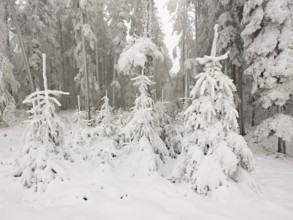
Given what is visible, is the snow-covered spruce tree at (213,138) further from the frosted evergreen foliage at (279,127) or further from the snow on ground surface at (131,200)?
the frosted evergreen foliage at (279,127)

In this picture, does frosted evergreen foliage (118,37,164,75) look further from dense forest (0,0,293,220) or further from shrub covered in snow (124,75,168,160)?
shrub covered in snow (124,75,168,160)

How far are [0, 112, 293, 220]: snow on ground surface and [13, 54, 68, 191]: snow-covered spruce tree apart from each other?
0.30 metres

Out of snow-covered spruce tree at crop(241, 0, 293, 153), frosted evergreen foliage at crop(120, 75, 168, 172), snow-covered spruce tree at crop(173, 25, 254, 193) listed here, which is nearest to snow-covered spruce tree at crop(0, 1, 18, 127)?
frosted evergreen foliage at crop(120, 75, 168, 172)

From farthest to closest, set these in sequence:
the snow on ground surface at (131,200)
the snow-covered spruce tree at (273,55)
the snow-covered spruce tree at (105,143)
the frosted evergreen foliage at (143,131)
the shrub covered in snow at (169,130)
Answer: the snow-covered spruce tree at (273,55), the shrub covered in snow at (169,130), the snow-covered spruce tree at (105,143), the frosted evergreen foliage at (143,131), the snow on ground surface at (131,200)

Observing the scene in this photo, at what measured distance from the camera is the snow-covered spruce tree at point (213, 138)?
7.95 meters

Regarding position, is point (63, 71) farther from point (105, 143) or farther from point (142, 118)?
point (142, 118)

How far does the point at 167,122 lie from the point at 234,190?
4.79 metres

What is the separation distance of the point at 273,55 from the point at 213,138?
809 centimetres

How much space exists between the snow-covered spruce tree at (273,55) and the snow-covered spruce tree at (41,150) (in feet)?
33.5

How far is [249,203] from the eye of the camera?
301 inches

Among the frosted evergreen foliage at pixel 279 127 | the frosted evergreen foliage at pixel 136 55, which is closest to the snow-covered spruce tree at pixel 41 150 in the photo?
the frosted evergreen foliage at pixel 136 55

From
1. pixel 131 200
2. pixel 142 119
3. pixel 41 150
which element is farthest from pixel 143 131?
A: pixel 41 150

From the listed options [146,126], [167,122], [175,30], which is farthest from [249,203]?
[175,30]

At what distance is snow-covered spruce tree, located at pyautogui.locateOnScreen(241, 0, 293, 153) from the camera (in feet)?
43.6
